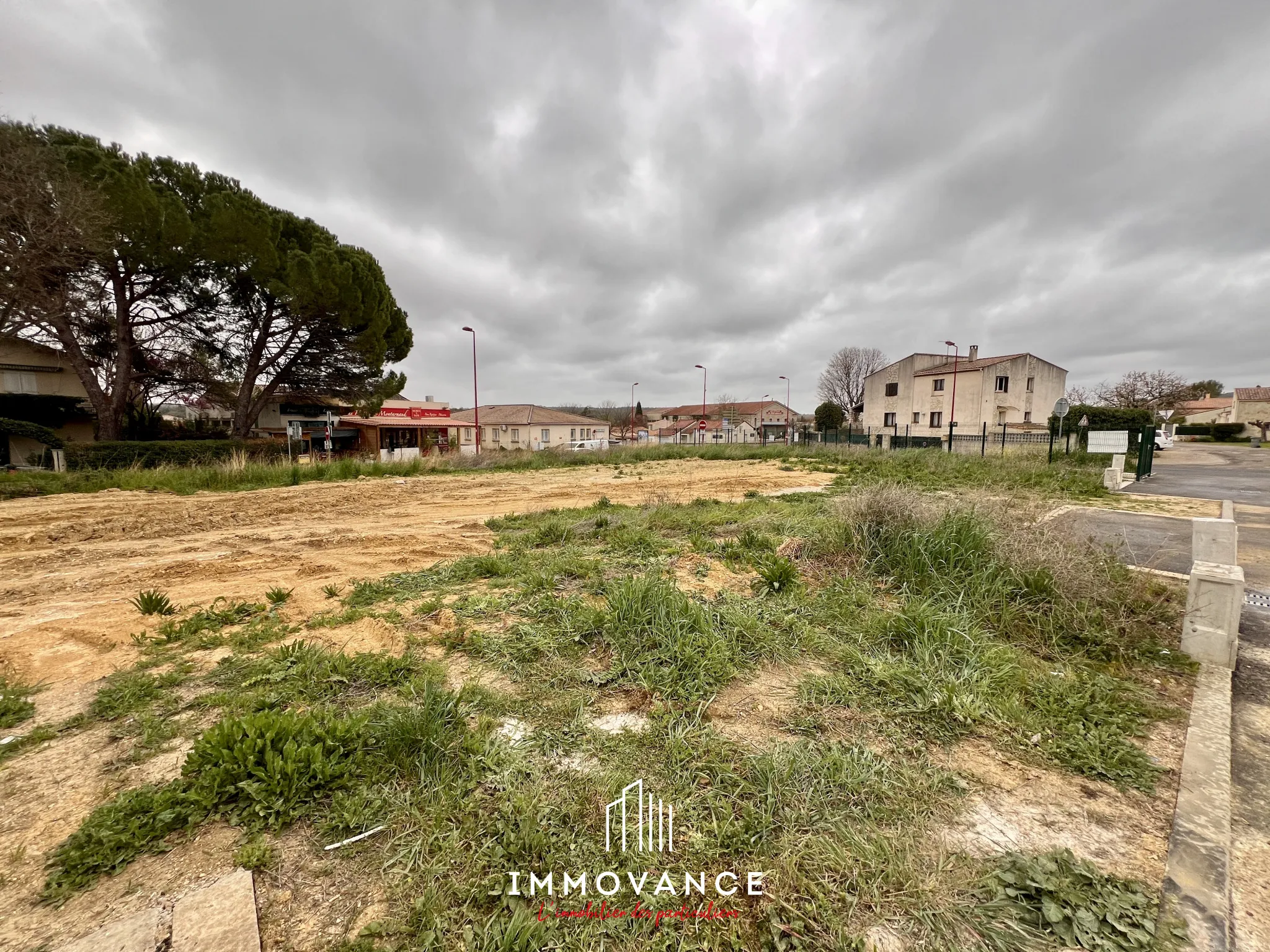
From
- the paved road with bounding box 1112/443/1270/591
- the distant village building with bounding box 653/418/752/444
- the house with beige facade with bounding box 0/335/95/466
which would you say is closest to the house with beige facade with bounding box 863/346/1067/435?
the distant village building with bounding box 653/418/752/444

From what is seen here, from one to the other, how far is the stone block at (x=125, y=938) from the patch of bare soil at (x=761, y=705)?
2.34 meters

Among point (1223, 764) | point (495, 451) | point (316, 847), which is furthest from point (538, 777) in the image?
point (495, 451)

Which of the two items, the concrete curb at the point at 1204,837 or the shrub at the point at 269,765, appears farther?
the shrub at the point at 269,765

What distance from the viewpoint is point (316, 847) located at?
1954mm

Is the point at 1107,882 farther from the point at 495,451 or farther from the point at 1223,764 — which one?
the point at 495,451

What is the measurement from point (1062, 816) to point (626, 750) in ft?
6.56

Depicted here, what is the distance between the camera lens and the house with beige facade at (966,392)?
38.1 meters

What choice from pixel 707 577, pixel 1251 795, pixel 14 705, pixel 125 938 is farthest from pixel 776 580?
pixel 14 705

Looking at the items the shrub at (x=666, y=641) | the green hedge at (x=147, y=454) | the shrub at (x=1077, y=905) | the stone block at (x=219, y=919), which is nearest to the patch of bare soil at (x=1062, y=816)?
the shrub at (x=1077, y=905)

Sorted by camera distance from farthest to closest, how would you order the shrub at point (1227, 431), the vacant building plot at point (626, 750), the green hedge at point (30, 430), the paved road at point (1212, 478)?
the shrub at point (1227, 431)
the green hedge at point (30, 430)
the paved road at point (1212, 478)
the vacant building plot at point (626, 750)

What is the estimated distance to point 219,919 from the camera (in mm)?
1618

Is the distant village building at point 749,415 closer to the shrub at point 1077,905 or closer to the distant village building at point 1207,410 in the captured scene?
the distant village building at point 1207,410

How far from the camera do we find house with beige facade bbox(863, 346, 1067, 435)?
125ft

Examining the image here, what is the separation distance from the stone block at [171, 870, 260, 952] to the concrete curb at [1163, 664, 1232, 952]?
3.11 m
